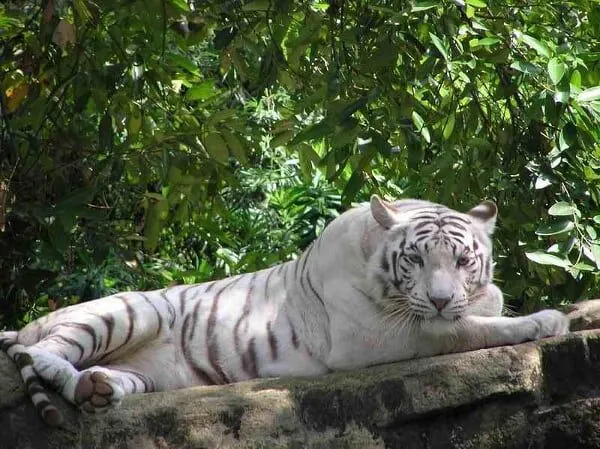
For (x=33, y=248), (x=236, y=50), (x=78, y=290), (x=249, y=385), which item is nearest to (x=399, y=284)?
(x=249, y=385)

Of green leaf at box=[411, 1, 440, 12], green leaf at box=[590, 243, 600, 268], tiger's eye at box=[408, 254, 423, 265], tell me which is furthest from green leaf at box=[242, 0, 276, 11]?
green leaf at box=[590, 243, 600, 268]

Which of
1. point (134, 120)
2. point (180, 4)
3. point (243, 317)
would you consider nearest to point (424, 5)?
point (180, 4)

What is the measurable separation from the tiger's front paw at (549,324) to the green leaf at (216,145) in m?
1.87

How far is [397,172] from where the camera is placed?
6348mm

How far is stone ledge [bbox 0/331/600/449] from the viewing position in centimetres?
378

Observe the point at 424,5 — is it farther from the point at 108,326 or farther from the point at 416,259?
the point at 108,326

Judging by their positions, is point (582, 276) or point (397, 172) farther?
point (397, 172)

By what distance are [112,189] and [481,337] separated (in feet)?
10.1

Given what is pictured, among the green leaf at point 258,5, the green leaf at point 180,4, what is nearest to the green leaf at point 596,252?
the green leaf at point 258,5

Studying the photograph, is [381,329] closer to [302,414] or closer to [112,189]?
[302,414]

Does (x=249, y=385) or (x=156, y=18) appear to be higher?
(x=156, y=18)

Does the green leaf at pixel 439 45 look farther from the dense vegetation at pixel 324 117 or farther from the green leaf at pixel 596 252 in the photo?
the green leaf at pixel 596 252

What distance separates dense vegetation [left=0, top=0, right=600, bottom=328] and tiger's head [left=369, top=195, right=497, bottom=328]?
429 millimetres

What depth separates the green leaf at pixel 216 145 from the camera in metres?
5.50
